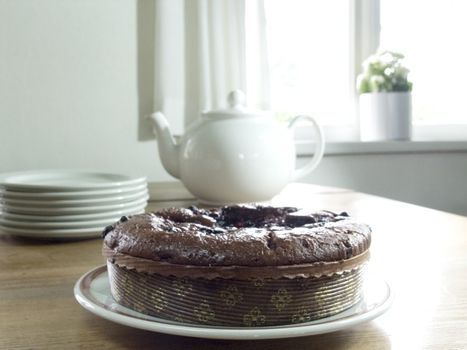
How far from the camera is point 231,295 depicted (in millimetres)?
495

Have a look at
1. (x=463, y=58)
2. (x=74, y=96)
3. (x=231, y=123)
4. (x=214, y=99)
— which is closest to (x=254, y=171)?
(x=231, y=123)

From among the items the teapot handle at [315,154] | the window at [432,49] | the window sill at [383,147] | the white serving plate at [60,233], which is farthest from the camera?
the window at [432,49]

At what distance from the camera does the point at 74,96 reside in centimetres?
204

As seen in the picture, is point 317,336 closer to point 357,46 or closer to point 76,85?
point 76,85

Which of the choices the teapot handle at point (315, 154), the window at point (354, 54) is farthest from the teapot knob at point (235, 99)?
the window at point (354, 54)

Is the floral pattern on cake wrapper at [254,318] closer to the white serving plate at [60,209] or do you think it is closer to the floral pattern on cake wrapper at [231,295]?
the floral pattern on cake wrapper at [231,295]

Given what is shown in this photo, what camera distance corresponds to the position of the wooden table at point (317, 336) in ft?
1.65

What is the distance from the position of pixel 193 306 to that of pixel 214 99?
61.8 inches

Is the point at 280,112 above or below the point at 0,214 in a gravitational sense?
above

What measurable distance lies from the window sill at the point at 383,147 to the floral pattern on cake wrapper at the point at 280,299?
165 cm

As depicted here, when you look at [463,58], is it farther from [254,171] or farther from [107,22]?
[254,171]

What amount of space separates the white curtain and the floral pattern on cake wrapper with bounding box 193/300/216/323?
1.55 metres

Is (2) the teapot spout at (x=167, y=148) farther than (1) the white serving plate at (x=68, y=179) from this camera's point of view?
Yes

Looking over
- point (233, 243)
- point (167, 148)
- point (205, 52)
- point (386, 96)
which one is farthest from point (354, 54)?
point (233, 243)
